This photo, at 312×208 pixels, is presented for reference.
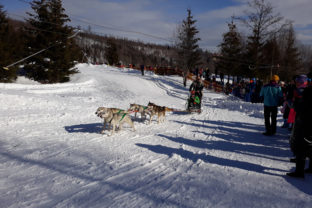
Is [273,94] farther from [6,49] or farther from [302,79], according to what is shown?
[6,49]

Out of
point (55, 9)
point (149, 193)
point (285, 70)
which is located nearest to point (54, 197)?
point (149, 193)

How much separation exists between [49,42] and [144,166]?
64.4ft

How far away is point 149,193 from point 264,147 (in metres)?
3.91

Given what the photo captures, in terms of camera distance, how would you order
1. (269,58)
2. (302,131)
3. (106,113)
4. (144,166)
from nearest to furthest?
1. (302,131)
2. (144,166)
3. (106,113)
4. (269,58)

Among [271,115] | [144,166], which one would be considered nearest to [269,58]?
[271,115]

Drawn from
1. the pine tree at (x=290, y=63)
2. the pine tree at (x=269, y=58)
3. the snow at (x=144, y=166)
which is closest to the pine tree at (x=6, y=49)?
the snow at (x=144, y=166)

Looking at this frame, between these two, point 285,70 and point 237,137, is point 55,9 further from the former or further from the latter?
point 285,70

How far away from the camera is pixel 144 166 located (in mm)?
4133

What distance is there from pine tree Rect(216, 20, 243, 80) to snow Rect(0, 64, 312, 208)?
24339 millimetres

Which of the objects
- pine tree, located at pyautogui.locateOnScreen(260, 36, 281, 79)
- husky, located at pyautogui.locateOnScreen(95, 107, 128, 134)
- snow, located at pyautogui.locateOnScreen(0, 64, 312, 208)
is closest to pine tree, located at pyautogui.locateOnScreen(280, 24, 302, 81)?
pine tree, located at pyautogui.locateOnScreen(260, 36, 281, 79)

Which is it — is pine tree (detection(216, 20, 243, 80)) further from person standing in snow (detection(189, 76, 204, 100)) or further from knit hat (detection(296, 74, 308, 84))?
knit hat (detection(296, 74, 308, 84))

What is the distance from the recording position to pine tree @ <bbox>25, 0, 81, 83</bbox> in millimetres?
18859

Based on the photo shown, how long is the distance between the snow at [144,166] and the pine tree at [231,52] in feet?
79.9

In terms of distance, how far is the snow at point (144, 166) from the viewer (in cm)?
303
